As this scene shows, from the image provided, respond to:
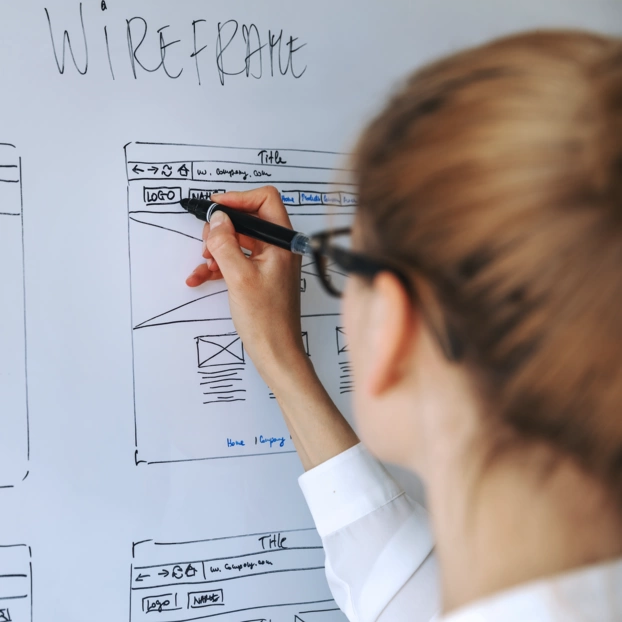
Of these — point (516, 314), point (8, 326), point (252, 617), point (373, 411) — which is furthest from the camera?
point (252, 617)

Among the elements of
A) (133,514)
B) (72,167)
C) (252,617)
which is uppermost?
(72,167)

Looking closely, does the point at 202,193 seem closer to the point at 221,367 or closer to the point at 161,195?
the point at 161,195

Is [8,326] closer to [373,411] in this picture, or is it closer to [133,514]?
[133,514]

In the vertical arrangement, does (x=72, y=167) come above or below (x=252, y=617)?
above

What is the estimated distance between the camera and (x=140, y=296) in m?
0.67

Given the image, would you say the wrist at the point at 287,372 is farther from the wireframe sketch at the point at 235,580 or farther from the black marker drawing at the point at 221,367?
the wireframe sketch at the point at 235,580

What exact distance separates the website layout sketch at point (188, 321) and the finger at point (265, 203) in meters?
0.04

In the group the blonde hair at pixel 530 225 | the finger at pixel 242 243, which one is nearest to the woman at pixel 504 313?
the blonde hair at pixel 530 225

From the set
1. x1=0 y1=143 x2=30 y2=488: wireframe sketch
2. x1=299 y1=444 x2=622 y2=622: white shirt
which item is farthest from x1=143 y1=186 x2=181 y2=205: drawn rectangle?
x1=299 y1=444 x2=622 y2=622: white shirt

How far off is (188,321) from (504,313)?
45cm

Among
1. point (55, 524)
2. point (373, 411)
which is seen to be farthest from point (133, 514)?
point (373, 411)

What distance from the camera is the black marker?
627 millimetres

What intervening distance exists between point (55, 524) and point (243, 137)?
51 centimetres

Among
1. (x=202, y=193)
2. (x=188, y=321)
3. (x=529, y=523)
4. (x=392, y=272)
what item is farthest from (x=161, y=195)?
(x=529, y=523)
